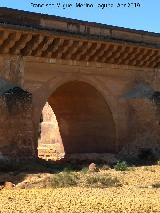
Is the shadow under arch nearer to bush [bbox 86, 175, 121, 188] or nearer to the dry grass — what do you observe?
the dry grass

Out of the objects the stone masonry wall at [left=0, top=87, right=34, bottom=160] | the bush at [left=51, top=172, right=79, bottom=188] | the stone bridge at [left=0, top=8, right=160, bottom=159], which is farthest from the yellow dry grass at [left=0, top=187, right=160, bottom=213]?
the stone bridge at [left=0, top=8, right=160, bottom=159]

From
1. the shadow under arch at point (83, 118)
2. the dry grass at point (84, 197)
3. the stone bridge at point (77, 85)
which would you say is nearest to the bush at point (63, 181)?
the dry grass at point (84, 197)

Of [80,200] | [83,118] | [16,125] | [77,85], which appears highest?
[77,85]

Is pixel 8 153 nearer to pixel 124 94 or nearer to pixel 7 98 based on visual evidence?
pixel 7 98

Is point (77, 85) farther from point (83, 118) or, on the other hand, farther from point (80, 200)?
point (80, 200)

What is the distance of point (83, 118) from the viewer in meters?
18.2

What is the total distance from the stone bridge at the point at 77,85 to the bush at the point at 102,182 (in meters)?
2.88

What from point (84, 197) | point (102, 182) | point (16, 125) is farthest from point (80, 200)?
point (16, 125)

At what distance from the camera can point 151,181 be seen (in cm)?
1166

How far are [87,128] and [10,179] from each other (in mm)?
6716

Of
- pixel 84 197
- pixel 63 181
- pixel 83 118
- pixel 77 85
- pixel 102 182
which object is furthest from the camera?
pixel 83 118

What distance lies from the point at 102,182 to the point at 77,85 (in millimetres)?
6269

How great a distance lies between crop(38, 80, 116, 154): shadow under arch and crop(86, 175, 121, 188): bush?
5.45 metres

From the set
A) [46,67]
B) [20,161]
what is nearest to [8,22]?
[46,67]
